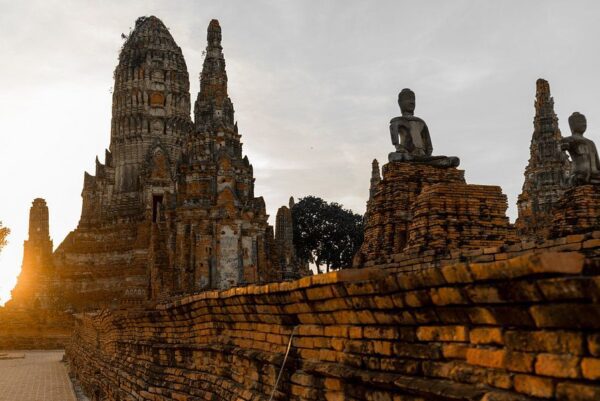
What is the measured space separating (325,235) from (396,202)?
52420 mm

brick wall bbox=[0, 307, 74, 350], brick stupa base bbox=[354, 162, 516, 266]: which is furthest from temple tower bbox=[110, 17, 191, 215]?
brick stupa base bbox=[354, 162, 516, 266]

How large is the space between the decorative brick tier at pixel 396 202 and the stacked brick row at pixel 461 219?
3.73 feet

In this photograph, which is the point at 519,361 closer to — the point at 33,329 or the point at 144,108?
the point at 33,329

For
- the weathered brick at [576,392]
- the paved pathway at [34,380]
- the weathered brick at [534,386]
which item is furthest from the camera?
the paved pathway at [34,380]

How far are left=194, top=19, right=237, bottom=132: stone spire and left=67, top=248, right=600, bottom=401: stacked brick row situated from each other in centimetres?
2661

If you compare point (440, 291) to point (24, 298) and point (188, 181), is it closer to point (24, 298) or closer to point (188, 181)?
point (188, 181)

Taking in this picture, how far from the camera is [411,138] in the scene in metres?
10.8

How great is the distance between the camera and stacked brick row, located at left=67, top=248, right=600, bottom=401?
258 cm

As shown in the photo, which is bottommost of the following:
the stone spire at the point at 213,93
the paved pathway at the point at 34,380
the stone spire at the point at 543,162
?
the paved pathway at the point at 34,380

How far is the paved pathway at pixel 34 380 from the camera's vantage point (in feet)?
60.0

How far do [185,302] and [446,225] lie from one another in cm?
336

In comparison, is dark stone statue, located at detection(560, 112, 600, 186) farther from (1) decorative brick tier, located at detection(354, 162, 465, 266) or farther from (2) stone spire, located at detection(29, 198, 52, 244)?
(2) stone spire, located at detection(29, 198, 52, 244)

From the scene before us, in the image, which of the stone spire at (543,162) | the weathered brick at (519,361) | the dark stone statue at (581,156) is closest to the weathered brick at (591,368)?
the weathered brick at (519,361)

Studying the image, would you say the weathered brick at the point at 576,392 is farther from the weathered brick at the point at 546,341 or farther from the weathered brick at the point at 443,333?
the weathered brick at the point at 443,333
